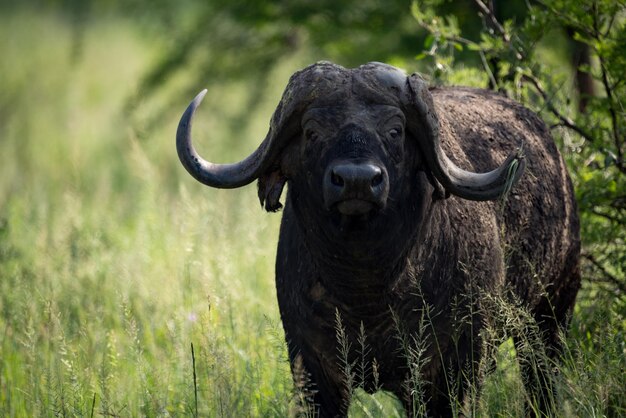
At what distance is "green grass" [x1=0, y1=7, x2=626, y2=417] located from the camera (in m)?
5.36

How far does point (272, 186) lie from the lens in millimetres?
5113

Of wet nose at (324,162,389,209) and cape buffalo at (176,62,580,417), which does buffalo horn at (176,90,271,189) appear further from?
wet nose at (324,162,389,209)

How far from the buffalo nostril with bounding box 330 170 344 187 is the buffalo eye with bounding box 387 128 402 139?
0.41 meters

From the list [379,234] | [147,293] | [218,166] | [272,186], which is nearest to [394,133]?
[379,234]

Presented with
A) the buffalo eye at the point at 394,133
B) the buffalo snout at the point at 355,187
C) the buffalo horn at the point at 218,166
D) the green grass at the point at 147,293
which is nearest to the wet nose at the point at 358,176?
the buffalo snout at the point at 355,187

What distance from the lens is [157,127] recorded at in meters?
11.9

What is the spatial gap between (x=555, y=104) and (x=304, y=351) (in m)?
2.73

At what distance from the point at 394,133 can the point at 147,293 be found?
326cm

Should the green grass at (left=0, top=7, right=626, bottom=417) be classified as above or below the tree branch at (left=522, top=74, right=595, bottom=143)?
below

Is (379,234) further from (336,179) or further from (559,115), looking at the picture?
(559,115)

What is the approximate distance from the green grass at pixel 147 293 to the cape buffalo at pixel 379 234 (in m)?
0.24

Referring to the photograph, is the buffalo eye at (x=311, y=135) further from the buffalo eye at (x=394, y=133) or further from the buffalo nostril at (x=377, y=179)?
the buffalo nostril at (x=377, y=179)

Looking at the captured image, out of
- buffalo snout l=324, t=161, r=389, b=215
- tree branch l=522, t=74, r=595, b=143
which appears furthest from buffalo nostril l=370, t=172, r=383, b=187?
tree branch l=522, t=74, r=595, b=143

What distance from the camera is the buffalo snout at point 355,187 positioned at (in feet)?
14.1
